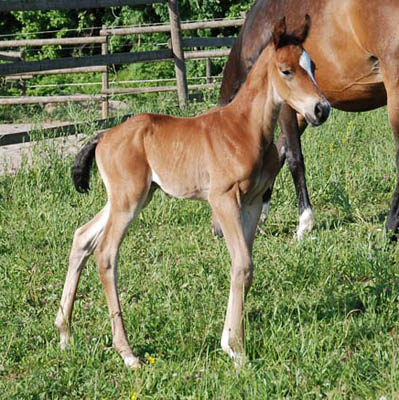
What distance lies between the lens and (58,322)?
434 cm

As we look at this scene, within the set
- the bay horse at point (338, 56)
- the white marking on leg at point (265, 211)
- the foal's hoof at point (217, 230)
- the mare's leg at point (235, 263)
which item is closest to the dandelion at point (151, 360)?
the mare's leg at point (235, 263)

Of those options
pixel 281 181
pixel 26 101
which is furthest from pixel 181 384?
pixel 26 101

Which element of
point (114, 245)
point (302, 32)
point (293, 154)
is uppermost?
point (302, 32)

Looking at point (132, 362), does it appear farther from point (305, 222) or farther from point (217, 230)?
point (305, 222)

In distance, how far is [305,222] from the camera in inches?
256

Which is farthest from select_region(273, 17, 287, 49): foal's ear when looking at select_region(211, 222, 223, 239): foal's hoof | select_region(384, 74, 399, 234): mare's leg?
select_region(211, 222, 223, 239): foal's hoof

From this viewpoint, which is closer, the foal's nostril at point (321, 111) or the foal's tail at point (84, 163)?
the foal's nostril at point (321, 111)

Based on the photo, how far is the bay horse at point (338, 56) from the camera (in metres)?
5.95

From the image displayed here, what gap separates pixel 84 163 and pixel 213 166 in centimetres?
75

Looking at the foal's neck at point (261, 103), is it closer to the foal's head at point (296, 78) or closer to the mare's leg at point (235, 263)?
the foal's head at point (296, 78)

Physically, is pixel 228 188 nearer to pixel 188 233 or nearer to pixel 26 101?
pixel 188 233

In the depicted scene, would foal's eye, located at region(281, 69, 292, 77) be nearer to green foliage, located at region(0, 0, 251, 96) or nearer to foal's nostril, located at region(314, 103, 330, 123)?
foal's nostril, located at region(314, 103, 330, 123)

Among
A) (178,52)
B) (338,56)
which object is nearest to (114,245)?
(338,56)

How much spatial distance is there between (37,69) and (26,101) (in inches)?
259
